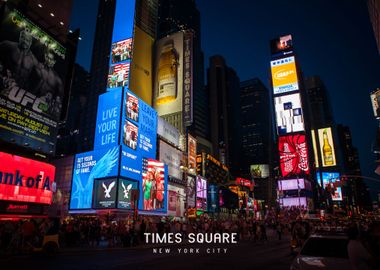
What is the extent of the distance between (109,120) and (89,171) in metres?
8.59

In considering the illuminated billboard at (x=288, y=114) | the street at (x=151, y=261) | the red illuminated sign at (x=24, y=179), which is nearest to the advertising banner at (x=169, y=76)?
the red illuminated sign at (x=24, y=179)

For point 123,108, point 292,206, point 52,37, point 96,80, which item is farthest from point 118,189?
point 96,80

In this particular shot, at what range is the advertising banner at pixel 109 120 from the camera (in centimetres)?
4334

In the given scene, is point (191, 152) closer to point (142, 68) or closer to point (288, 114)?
point (142, 68)

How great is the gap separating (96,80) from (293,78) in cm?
8362

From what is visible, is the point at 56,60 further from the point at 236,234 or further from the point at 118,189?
the point at 236,234

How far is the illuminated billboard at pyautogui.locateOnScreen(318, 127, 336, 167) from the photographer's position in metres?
112

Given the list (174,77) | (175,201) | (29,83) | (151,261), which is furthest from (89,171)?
(151,261)

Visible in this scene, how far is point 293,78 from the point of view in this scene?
80.6 m

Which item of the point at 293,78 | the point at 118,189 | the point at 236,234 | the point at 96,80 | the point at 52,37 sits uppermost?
the point at 96,80

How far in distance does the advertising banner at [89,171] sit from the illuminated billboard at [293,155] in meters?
51.5

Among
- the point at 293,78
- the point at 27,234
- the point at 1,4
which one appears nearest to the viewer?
the point at 27,234

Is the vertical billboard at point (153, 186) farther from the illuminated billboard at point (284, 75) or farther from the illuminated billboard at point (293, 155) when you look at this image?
the illuminated billboard at point (284, 75)

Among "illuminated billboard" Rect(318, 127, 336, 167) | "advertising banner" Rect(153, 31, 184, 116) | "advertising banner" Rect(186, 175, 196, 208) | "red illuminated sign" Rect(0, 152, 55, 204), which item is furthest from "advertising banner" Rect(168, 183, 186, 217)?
"illuminated billboard" Rect(318, 127, 336, 167)
